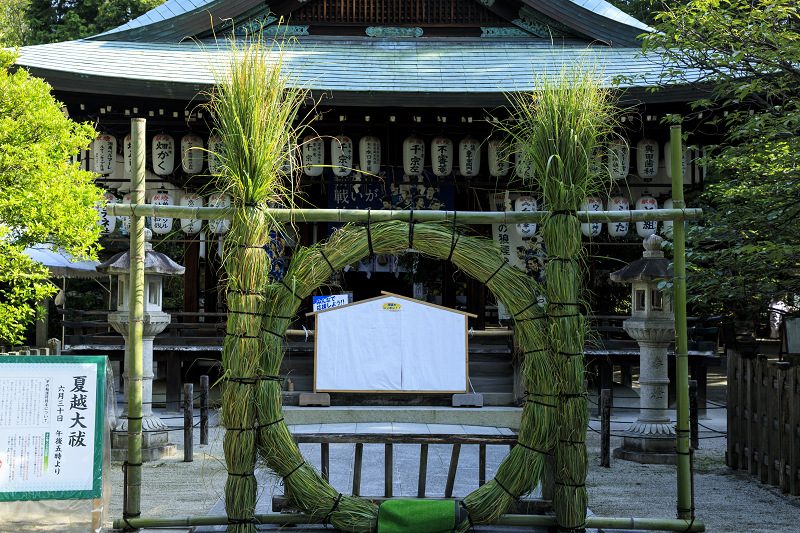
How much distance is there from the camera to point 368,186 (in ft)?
39.0

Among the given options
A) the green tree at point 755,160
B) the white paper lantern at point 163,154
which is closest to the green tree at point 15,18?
the white paper lantern at point 163,154

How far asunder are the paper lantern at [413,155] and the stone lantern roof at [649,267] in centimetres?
391

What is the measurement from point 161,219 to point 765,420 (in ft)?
27.3

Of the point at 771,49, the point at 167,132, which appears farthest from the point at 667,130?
the point at 167,132

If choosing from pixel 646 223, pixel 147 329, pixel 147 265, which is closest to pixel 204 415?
pixel 147 329

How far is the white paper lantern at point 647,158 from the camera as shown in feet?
35.3

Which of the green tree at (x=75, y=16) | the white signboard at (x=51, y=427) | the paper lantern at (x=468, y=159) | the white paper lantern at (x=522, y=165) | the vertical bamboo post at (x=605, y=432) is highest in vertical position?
the green tree at (x=75, y=16)

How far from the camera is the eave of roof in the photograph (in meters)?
9.87

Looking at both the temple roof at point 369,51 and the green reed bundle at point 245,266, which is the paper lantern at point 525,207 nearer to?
the temple roof at point 369,51

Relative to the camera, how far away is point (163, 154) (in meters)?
10.8

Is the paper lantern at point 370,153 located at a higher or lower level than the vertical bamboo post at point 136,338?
higher

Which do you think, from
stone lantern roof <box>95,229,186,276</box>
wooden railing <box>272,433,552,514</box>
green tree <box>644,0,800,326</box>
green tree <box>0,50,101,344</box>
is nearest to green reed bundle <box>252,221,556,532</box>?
wooden railing <box>272,433,552,514</box>

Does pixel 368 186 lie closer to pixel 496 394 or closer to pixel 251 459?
pixel 496 394

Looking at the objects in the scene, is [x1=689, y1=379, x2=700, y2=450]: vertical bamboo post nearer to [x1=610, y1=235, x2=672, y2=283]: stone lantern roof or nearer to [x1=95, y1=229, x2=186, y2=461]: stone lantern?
[x1=610, y1=235, x2=672, y2=283]: stone lantern roof
